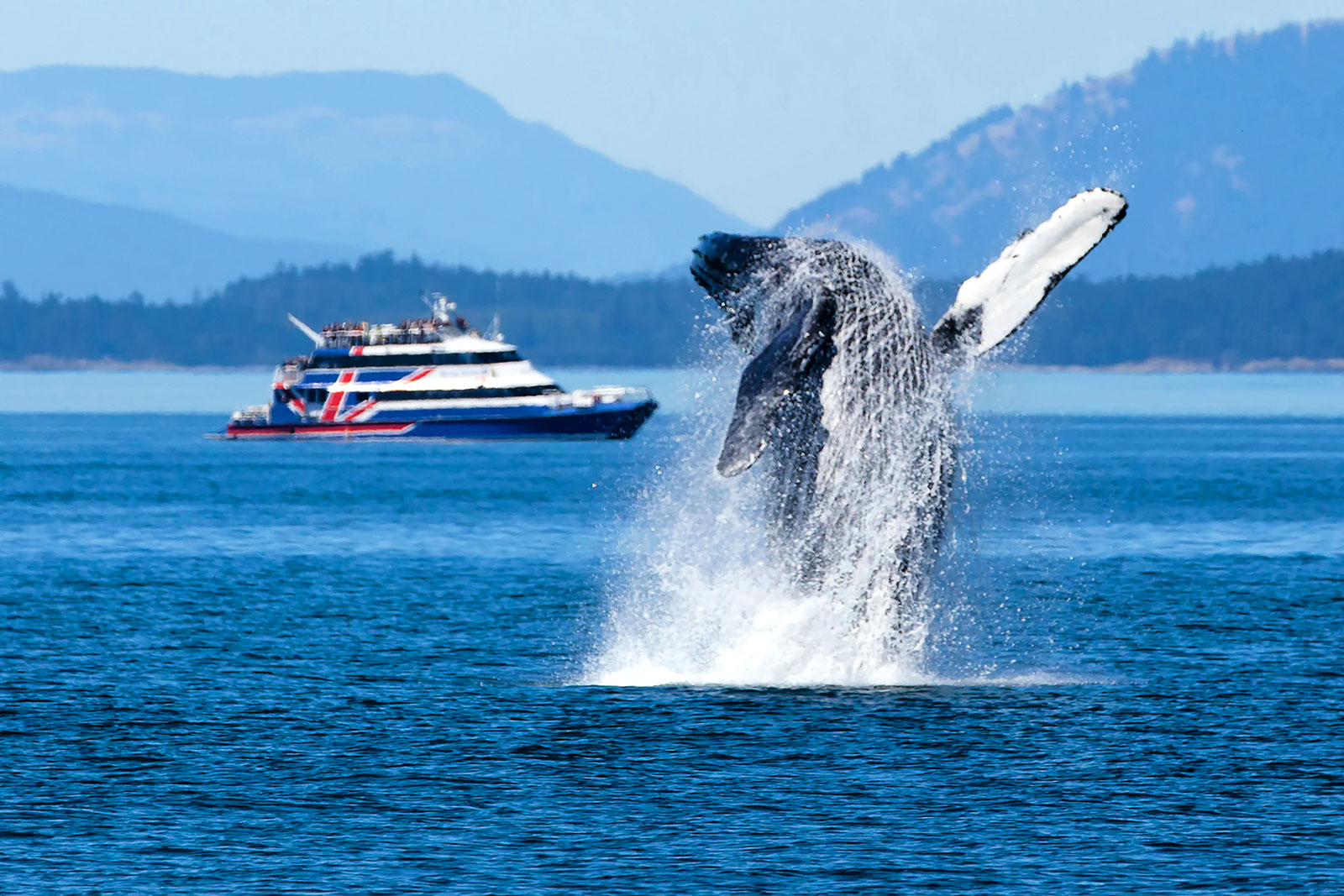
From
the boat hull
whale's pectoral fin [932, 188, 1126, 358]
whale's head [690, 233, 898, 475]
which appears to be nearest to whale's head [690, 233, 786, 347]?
whale's head [690, 233, 898, 475]

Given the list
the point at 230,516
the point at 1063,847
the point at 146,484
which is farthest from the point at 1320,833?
the point at 146,484

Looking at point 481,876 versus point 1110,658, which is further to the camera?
point 1110,658

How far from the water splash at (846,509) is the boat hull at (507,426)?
9015 centimetres

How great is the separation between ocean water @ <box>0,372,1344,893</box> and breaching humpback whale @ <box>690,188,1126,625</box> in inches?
65.8

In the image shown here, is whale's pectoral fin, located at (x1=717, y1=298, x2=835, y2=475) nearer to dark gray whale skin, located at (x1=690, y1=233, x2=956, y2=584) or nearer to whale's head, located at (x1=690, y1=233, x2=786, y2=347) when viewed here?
dark gray whale skin, located at (x1=690, y1=233, x2=956, y2=584)

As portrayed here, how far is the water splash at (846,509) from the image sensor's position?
2067cm

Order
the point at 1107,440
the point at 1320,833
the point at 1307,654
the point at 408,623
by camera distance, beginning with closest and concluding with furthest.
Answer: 1. the point at 1320,833
2. the point at 1307,654
3. the point at 408,623
4. the point at 1107,440

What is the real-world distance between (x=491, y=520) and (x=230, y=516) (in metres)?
8.75

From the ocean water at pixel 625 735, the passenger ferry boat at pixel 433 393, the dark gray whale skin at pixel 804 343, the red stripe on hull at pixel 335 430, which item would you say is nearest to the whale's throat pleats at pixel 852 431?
the dark gray whale skin at pixel 804 343

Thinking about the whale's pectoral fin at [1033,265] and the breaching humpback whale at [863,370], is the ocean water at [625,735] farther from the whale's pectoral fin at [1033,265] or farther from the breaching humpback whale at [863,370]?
the whale's pectoral fin at [1033,265]

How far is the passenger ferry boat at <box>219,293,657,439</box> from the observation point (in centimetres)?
11406

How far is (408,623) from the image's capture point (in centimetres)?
3431

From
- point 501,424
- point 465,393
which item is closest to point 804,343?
point 465,393

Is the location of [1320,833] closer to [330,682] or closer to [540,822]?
[540,822]
